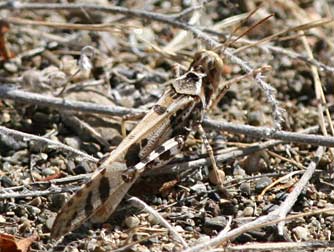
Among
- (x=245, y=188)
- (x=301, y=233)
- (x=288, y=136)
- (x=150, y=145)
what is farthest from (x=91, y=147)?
(x=301, y=233)

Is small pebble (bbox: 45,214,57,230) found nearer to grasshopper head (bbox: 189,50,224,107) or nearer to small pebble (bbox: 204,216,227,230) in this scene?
small pebble (bbox: 204,216,227,230)

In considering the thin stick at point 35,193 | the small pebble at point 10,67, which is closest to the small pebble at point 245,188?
the thin stick at point 35,193

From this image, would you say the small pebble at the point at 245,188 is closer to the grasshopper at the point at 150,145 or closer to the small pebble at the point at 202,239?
the grasshopper at the point at 150,145

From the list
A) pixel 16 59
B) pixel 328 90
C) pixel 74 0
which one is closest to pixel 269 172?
pixel 328 90

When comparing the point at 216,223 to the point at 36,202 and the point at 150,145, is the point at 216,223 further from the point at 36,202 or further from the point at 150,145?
the point at 36,202

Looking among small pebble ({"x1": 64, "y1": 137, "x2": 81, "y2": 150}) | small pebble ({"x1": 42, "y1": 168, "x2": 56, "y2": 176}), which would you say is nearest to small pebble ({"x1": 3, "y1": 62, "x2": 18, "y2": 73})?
small pebble ({"x1": 64, "y1": 137, "x2": 81, "y2": 150})

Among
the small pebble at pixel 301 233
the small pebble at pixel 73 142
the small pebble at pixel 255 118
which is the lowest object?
the small pebble at pixel 301 233
